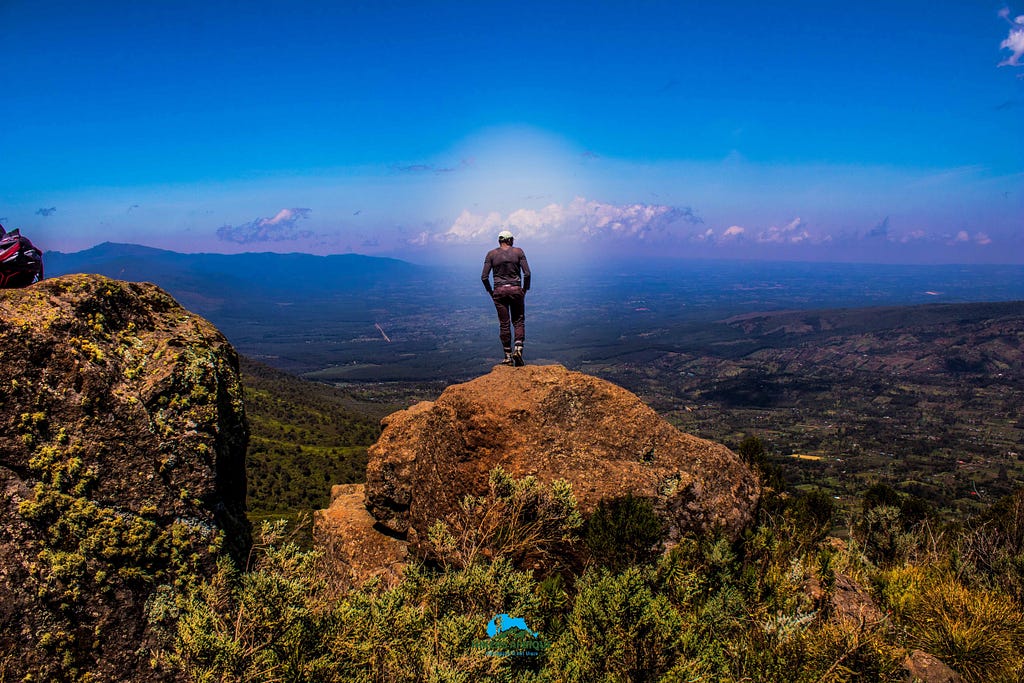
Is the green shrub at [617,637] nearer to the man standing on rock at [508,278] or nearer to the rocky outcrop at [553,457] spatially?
the rocky outcrop at [553,457]

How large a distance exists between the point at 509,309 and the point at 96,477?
33.3ft

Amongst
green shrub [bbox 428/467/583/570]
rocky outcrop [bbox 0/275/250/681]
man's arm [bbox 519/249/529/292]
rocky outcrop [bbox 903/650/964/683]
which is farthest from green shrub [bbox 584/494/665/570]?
man's arm [bbox 519/249/529/292]

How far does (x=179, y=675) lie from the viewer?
16.4 feet

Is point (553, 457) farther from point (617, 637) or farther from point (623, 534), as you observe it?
point (617, 637)

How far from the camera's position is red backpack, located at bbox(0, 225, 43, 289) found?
20.1ft

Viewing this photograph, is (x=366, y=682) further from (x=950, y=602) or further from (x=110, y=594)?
(x=950, y=602)

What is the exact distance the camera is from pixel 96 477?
514 cm

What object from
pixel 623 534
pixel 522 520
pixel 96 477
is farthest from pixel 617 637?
pixel 96 477

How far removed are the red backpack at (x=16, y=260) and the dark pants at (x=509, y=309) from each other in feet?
29.7

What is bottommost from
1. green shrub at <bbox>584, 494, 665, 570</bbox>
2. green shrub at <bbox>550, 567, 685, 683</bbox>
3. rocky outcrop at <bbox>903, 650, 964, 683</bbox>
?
rocky outcrop at <bbox>903, 650, 964, 683</bbox>

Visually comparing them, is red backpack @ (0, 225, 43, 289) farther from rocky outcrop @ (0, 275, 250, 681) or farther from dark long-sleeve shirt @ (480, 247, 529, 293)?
dark long-sleeve shirt @ (480, 247, 529, 293)

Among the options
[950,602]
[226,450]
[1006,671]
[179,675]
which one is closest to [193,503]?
[226,450]

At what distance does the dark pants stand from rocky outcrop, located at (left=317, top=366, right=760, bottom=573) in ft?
8.48

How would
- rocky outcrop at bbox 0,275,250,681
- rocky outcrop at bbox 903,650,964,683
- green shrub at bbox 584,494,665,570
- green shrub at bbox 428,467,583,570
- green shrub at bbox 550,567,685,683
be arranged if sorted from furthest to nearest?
green shrub at bbox 584,494,665,570, green shrub at bbox 428,467,583,570, rocky outcrop at bbox 903,650,964,683, green shrub at bbox 550,567,685,683, rocky outcrop at bbox 0,275,250,681
